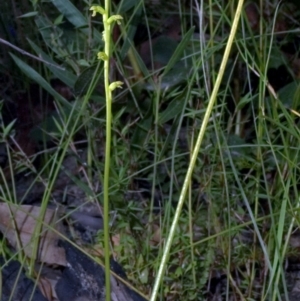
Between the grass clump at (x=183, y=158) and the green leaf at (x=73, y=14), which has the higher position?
the green leaf at (x=73, y=14)

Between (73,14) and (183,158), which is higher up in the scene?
(73,14)

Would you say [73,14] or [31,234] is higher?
[73,14]

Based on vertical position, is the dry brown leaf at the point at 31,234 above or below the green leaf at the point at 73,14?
below

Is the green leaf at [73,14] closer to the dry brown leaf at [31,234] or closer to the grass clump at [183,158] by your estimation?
the grass clump at [183,158]

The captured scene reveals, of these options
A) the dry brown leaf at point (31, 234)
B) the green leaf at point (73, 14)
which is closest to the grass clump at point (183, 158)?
the green leaf at point (73, 14)

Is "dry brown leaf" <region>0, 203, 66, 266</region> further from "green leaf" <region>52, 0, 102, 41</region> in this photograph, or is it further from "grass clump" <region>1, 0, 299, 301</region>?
"green leaf" <region>52, 0, 102, 41</region>

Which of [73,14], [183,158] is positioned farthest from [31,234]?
[73,14]

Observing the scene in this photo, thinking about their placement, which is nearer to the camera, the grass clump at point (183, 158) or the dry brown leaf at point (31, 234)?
the grass clump at point (183, 158)

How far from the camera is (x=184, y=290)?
1.49 meters

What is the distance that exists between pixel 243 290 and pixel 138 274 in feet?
0.79

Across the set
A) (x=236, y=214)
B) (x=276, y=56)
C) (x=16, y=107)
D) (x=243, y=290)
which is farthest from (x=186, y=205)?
(x=16, y=107)

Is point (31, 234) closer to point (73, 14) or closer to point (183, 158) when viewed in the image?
point (183, 158)

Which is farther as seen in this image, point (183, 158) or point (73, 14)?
point (183, 158)

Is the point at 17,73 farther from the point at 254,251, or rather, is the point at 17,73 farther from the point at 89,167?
the point at 254,251
